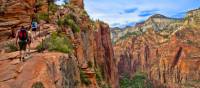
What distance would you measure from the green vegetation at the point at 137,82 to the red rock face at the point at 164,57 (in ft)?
12.2

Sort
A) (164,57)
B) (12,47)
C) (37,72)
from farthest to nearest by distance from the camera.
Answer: (164,57), (12,47), (37,72)

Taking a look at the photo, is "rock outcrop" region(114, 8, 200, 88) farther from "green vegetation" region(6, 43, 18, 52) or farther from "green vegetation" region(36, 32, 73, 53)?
"green vegetation" region(6, 43, 18, 52)

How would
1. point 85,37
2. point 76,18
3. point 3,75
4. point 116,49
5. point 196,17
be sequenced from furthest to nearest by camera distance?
point 116,49, point 196,17, point 85,37, point 76,18, point 3,75

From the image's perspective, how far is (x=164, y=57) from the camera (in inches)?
6683

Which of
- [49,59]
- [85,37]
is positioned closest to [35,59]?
[49,59]

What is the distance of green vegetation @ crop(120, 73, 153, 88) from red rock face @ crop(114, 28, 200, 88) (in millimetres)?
3731

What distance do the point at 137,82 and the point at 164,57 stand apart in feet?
66.1

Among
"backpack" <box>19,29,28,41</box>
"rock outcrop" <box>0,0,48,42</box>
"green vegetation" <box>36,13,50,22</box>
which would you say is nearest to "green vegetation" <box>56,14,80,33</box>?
"green vegetation" <box>36,13,50,22</box>

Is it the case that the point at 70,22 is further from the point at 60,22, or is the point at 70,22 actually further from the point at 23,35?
the point at 23,35

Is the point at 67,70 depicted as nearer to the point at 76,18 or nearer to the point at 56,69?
the point at 56,69

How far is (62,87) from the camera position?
19.4 m

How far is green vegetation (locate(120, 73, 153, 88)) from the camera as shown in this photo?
479ft

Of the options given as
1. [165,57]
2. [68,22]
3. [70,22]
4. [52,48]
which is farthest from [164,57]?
[52,48]

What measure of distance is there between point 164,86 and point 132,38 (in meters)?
40.7
